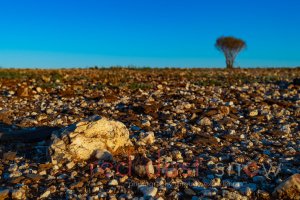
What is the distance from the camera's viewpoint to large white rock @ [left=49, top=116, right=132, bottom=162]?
6586mm

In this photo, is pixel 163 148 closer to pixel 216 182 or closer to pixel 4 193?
pixel 216 182

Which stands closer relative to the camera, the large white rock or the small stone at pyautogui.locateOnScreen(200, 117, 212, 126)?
the large white rock

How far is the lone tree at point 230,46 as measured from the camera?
242 feet

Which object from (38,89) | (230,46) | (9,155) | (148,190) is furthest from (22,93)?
(230,46)

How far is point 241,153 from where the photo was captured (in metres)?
7.34

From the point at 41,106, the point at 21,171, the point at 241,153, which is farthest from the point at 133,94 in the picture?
the point at 21,171

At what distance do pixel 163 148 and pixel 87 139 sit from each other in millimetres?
1456

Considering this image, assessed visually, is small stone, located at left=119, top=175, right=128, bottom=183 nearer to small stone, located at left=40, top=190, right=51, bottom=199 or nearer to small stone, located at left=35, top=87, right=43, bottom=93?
small stone, located at left=40, top=190, right=51, bottom=199

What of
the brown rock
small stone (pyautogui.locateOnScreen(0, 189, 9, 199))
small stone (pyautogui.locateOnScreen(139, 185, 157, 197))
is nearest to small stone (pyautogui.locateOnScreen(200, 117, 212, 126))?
small stone (pyautogui.locateOnScreen(139, 185, 157, 197))

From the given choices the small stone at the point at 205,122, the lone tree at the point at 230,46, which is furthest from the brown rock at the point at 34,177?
the lone tree at the point at 230,46

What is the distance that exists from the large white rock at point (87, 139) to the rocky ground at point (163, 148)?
0.15 metres

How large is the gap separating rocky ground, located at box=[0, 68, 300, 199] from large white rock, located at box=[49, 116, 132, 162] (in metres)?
0.15

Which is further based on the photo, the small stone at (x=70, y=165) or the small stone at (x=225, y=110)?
the small stone at (x=225, y=110)

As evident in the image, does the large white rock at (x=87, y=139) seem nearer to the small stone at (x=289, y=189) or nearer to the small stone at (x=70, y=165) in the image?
the small stone at (x=70, y=165)
